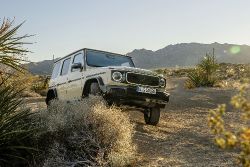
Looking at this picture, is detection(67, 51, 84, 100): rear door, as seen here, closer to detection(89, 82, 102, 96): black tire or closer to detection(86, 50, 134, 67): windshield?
detection(86, 50, 134, 67): windshield

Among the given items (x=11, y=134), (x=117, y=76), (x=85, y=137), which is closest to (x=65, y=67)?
(x=117, y=76)

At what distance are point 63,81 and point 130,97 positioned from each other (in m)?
3.10

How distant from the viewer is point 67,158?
7262 millimetres

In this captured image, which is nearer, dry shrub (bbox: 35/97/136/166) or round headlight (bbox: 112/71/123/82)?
dry shrub (bbox: 35/97/136/166)

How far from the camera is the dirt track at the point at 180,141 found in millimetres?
7398

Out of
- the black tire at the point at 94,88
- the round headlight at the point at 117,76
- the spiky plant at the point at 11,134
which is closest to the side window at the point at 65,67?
the black tire at the point at 94,88

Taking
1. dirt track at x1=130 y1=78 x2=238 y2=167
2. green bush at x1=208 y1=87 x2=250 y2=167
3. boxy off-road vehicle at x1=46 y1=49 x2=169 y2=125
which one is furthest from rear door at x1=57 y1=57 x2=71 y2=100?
green bush at x1=208 y1=87 x2=250 y2=167

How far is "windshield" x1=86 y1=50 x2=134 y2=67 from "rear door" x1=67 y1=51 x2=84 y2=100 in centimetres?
22

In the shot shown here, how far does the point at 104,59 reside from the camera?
11.3m

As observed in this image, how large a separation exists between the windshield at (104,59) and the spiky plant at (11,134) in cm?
373

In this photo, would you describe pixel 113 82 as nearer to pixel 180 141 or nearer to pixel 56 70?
pixel 180 141

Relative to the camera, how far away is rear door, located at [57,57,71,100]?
12172mm

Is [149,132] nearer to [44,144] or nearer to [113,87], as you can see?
[113,87]

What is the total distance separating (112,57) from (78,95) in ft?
4.46
